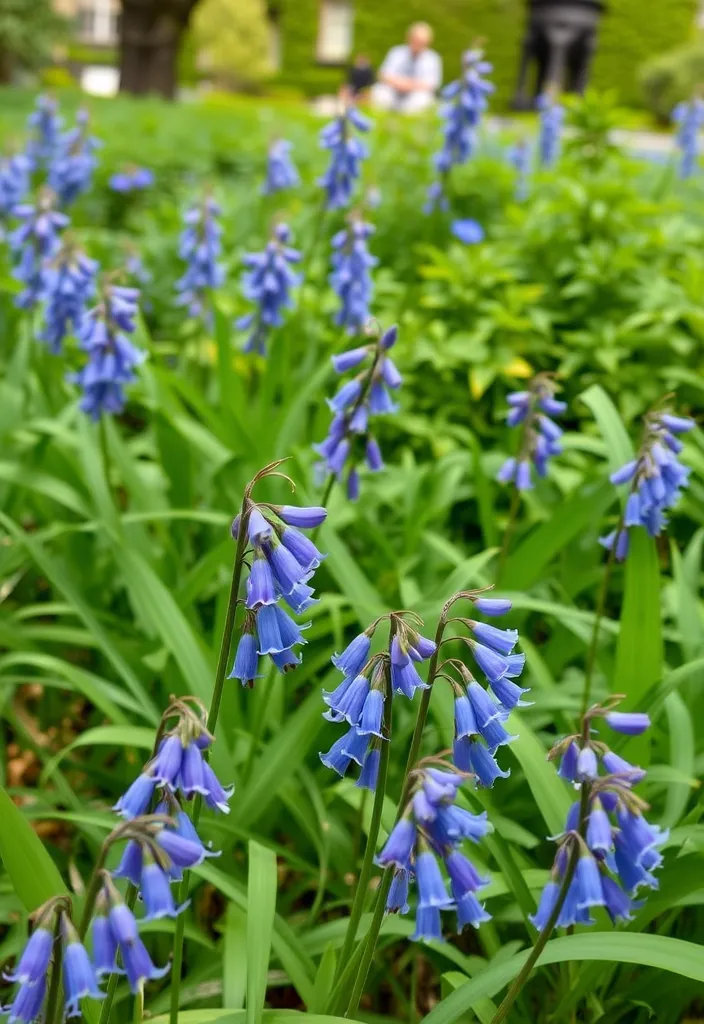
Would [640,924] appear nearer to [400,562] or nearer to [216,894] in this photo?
[216,894]

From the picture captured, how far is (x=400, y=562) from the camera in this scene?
3242 mm

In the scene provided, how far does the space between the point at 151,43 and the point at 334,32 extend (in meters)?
27.5

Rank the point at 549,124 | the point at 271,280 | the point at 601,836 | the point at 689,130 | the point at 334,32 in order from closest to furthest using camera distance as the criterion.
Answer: the point at 601,836
the point at 271,280
the point at 549,124
the point at 689,130
the point at 334,32

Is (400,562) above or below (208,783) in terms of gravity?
below

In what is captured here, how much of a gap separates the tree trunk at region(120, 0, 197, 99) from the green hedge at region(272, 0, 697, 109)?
69.4 feet

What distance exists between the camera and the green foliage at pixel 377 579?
2027 millimetres

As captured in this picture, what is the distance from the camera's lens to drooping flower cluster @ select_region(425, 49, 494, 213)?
182 inches

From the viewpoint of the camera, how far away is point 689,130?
23.0 ft

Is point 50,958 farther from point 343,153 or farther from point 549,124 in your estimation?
point 549,124

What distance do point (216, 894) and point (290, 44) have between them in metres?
45.1

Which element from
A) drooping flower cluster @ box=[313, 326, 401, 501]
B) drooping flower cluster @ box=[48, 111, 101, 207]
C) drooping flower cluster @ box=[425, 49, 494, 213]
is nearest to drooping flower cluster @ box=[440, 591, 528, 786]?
drooping flower cluster @ box=[313, 326, 401, 501]

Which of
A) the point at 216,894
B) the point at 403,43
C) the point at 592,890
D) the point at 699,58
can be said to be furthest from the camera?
the point at 403,43

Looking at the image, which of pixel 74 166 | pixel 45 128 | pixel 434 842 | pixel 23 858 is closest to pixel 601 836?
pixel 434 842

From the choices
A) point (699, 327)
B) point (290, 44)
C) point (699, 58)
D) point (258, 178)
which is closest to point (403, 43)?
point (290, 44)
